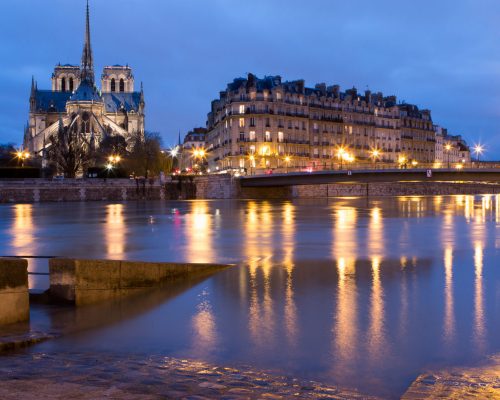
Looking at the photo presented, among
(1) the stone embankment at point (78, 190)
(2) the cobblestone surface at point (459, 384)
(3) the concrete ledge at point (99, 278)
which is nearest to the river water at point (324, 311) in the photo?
(2) the cobblestone surface at point (459, 384)

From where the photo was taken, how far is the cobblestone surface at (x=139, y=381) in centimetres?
732

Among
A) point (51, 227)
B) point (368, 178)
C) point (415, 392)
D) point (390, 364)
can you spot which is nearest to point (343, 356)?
point (390, 364)

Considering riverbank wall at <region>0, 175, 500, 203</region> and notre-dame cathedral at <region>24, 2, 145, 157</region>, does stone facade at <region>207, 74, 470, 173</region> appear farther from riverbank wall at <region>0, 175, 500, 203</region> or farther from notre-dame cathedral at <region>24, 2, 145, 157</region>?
notre-dame cathedral at <region>24, 2, 145, 157</region>

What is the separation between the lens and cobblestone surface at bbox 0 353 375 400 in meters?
7.32

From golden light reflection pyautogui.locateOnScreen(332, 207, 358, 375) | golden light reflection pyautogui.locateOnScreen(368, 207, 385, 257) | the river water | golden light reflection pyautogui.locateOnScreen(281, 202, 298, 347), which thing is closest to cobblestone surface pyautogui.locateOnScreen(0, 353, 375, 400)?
the river water

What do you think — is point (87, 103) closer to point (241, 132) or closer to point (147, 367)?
point (241, 132)

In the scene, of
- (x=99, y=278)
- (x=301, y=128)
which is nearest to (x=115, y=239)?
(x=99, y=278)

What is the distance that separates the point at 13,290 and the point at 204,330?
3249mm

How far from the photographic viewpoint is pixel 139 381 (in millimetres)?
7918

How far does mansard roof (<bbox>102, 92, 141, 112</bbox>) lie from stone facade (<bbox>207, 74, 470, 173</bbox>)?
3275 centimetres

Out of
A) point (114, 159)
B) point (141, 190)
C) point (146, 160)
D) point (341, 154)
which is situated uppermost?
point (341, 154)

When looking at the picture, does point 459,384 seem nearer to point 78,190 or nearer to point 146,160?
point 78,190

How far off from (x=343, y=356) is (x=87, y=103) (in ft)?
462

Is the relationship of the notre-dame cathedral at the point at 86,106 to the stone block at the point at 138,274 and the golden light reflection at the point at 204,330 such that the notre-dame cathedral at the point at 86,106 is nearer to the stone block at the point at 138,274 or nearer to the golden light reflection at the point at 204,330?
the stone block at the point at 138,274
